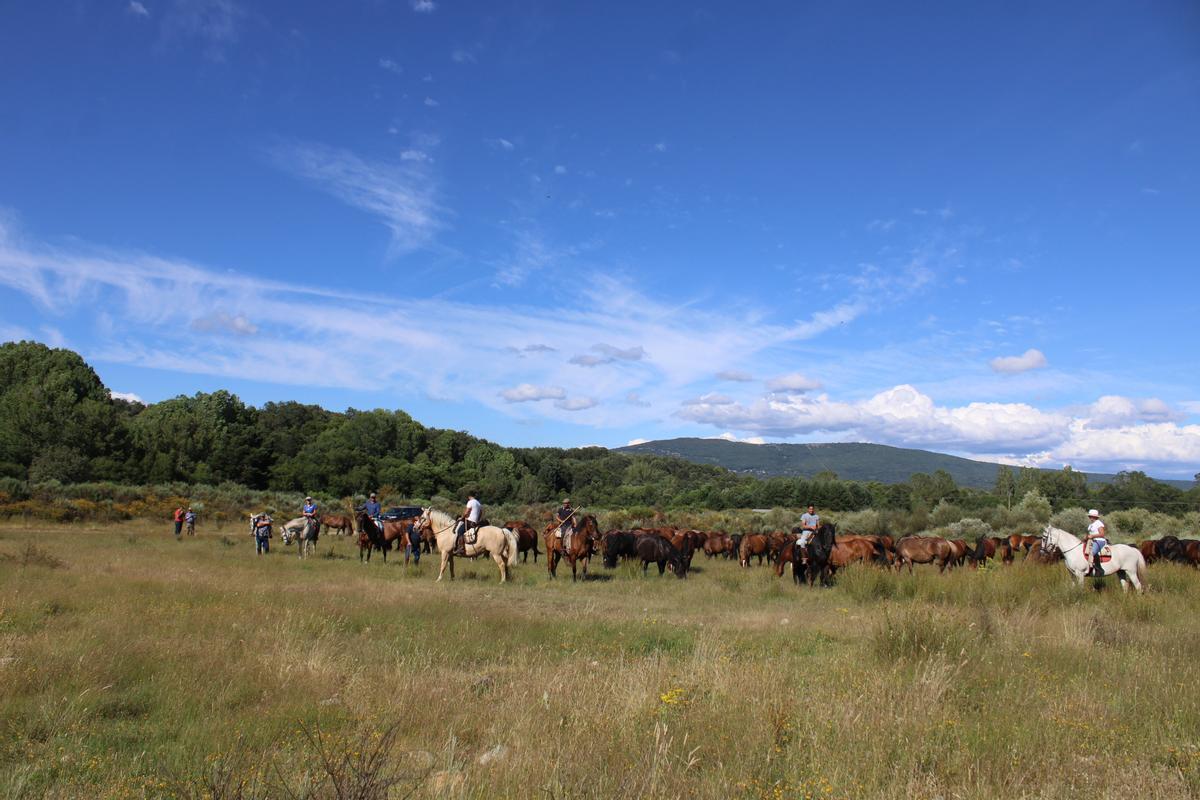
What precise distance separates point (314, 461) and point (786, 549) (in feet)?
213

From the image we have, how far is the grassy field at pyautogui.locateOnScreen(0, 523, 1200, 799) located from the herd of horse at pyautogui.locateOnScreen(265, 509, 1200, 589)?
16.2 ft

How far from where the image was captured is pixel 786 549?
20406 millimetres

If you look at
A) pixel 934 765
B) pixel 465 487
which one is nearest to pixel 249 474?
pixel 465 487

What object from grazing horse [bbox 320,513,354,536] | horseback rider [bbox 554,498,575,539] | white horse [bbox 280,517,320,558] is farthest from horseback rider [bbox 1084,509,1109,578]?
grazing horse [bbox 320,513,354,536]

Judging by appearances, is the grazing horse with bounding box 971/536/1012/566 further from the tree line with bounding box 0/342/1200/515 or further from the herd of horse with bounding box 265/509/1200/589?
the tree line with bounding box 0/342/1200/515

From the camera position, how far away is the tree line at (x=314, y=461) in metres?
55.1

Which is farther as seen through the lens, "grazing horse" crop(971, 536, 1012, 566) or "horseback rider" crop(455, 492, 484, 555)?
"grazing horse" crop(971, 536, 1012, 566)

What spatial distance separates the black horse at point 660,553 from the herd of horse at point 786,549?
31mm

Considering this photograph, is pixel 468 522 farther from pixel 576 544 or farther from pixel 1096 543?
pixel 1096 543

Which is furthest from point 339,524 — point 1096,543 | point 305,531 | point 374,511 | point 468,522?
point 1096,543

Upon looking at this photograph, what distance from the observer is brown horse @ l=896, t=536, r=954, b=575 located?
22.2 metres

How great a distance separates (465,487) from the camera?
76688mm

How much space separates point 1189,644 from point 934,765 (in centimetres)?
701

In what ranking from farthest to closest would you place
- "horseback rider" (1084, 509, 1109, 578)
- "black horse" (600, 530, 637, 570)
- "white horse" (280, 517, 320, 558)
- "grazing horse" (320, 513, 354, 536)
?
"grazing horse" (320, 513, 354, 536) < "white horse" (280, 517, 320, 558) < "black horse" (600, 530, 637, 570) < "horseback rider" (1084, 509, 1109, 578)
